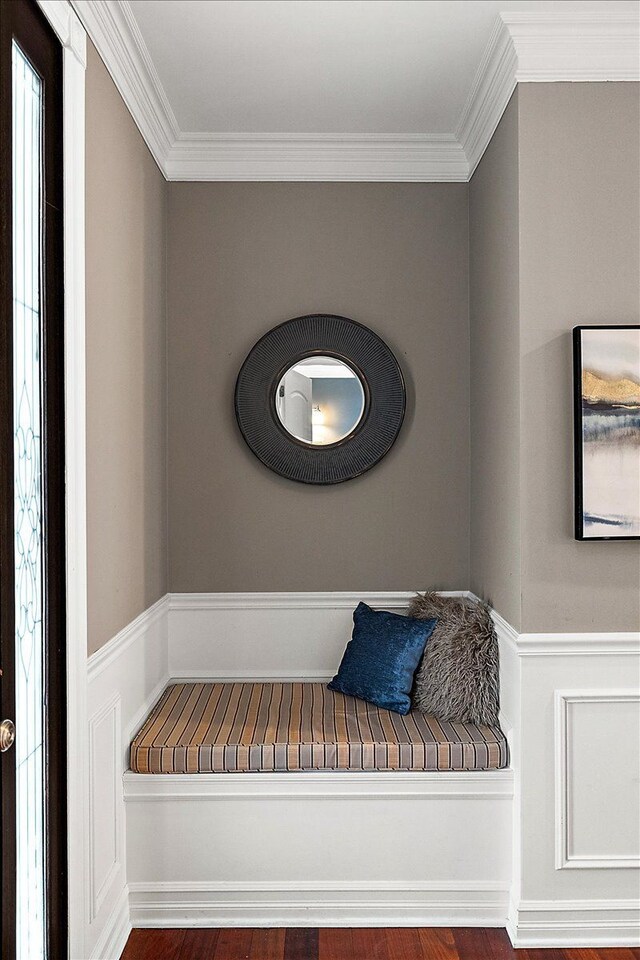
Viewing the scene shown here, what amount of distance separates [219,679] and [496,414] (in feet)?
5.22

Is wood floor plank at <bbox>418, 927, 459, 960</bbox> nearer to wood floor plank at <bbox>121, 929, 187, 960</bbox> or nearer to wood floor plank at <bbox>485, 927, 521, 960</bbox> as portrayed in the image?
wood floor plank at <bbox>485, 927, 521, 960</bbox>

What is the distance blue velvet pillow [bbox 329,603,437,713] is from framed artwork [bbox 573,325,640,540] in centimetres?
83

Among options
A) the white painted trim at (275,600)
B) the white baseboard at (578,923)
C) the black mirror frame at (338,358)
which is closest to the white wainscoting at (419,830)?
the white baseboard at (578,923)

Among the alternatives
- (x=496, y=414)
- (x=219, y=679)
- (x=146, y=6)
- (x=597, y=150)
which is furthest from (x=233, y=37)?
(x=219, y=679)

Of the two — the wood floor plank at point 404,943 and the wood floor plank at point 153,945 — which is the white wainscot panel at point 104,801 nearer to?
the wood floor plank at point 153,945

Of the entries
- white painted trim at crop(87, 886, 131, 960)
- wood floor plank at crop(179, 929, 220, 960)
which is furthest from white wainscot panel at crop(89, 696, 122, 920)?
wood floor plank at crop(179, 929, 220, 960)

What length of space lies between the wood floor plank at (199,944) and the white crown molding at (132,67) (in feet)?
8.78

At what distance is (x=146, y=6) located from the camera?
8.00 feet

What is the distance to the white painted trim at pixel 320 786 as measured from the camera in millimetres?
2756

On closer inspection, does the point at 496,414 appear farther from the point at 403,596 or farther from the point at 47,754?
the point at 47,754

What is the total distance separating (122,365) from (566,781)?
192 cm

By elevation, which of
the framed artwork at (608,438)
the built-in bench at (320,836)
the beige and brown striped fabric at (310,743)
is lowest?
the built-in bench at (320,836)

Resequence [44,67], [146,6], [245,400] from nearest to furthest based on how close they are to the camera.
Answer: [44,67]
[146,6]
[245,400]

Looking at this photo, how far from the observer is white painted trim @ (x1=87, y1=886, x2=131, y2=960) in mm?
2428
